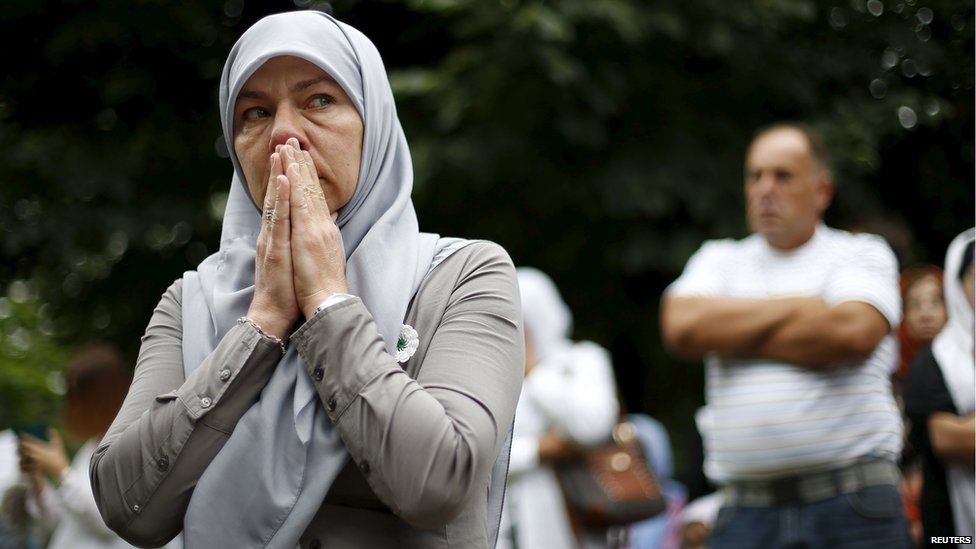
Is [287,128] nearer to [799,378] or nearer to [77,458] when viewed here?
[799,378]

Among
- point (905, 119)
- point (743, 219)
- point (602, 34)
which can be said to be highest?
point (602, 34)

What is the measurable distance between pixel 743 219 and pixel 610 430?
263 centimetres

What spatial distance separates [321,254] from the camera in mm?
2246

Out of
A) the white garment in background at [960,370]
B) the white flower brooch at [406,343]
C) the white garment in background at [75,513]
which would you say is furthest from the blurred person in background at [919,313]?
the white flower brooch at [406,343]

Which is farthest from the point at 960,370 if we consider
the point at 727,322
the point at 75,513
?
the point at 75,513

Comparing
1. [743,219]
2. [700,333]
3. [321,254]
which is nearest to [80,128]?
[743,219]

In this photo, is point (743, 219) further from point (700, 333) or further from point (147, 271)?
point (147, 271)

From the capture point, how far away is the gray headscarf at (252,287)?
84.7 inches

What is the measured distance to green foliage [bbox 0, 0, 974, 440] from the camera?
7.57 m

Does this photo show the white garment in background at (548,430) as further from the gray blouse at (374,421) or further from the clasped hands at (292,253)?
the clasped hands at (292,253)

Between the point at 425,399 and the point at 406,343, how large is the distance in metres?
0.23

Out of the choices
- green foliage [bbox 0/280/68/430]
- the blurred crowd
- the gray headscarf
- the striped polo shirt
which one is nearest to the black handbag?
the blurred crowd

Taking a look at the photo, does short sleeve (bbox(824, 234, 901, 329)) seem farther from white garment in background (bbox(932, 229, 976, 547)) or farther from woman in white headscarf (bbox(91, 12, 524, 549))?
woman in white headscarf (bbox(91, 12, 524, 549))

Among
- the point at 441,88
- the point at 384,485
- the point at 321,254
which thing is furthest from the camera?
the point at 441,88
